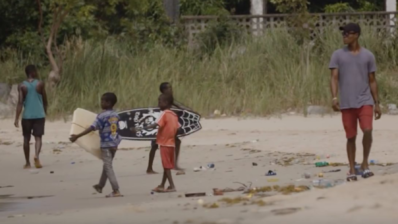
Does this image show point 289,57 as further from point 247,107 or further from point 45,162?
point 45,162

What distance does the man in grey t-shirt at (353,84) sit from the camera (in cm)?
1131

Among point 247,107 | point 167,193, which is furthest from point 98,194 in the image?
point 247,107

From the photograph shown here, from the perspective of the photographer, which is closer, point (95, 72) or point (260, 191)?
point (260, 191)

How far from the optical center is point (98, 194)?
39.8 feet

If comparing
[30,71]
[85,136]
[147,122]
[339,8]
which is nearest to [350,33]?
[85,136]

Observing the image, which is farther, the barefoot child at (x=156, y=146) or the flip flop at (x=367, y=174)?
the barefoot child at (x=156, y=146)

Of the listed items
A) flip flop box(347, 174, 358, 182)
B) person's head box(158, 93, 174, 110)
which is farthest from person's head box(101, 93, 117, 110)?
flip flop box(347, 174, 358, 182)

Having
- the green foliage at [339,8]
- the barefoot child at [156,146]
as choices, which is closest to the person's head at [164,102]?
the barefoot child at [156,146]

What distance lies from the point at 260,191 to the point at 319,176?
154cm

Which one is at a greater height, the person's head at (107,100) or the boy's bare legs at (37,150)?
the person's head at (107,100)

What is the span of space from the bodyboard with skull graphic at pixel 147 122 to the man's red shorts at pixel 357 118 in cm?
298

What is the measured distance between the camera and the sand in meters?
8.85

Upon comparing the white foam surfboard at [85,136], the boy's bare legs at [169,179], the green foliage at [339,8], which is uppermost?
the green foliage at [339,8]

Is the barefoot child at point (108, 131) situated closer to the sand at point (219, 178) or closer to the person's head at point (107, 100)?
the person's head at point (107, 100)
